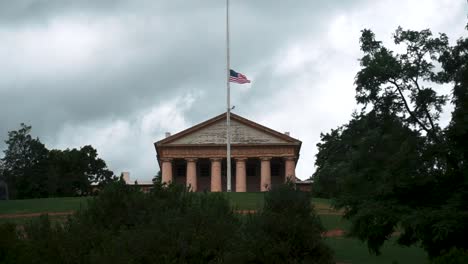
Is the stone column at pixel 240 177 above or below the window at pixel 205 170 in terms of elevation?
below

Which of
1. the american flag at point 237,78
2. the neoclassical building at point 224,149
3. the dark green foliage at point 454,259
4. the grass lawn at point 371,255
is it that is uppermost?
the american flag at point 237,78

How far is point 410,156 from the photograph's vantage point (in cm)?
2264

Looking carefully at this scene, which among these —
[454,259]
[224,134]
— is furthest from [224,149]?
[454,259]

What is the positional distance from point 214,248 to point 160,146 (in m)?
60.0

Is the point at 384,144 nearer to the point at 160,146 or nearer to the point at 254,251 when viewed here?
the point at 254,251

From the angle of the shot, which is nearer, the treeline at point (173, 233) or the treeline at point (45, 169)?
the treeline at point (173, 233)

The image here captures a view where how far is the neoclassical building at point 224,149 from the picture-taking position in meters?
76.8

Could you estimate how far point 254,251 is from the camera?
1623cm

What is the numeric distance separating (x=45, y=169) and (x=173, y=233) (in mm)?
66420

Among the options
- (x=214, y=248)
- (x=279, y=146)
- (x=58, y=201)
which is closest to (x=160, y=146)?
(x=279, y=146)

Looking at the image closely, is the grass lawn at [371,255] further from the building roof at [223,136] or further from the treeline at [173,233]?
the building roof at [223,136]

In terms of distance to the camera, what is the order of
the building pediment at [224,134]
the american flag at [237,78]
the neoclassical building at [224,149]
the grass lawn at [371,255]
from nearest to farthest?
the grass lawn at [371,255] → the american flag at [237,78] → the neoclassical building at [224,149] → the building pediment at [224,134]

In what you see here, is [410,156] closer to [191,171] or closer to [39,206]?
[39,206]

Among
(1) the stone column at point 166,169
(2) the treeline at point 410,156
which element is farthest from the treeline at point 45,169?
(2) the treeline at point 410,156
